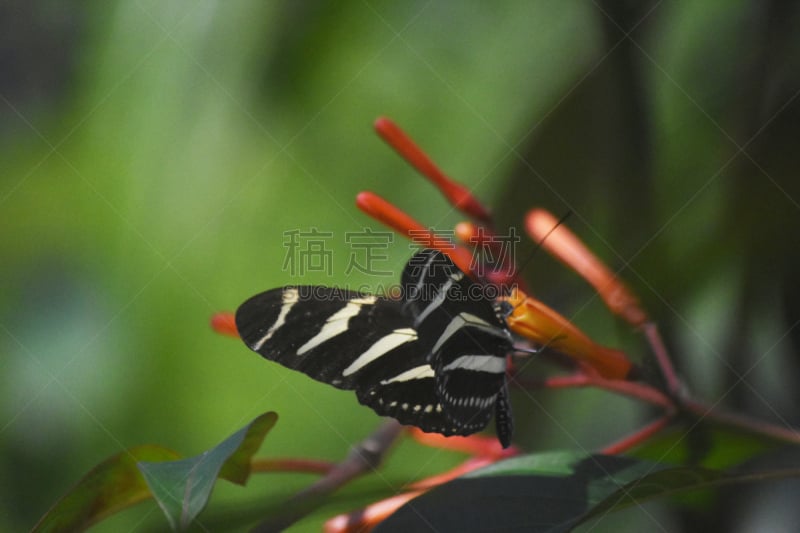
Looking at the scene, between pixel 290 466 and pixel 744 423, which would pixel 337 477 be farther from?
pixel 744 423

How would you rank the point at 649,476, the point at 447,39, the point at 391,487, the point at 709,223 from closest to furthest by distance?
the point at 649,476, the point at 391,487, the point at 709,223, the point at 447,39

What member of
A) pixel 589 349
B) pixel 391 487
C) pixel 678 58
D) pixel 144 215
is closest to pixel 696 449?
pixel 589 349

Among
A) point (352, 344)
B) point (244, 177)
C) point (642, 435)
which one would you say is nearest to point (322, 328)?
point (352, 344)

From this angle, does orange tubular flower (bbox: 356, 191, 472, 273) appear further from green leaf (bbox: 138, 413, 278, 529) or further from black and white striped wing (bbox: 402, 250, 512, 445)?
green leaf (bbox: 138, 413, 278, 529)

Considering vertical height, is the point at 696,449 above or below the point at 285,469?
below

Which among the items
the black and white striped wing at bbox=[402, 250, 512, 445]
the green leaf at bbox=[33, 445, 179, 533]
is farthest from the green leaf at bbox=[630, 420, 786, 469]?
the green leaf at bbox=[33, 445, 179, 533]

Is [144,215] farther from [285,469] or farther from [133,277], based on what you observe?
[285,469]
